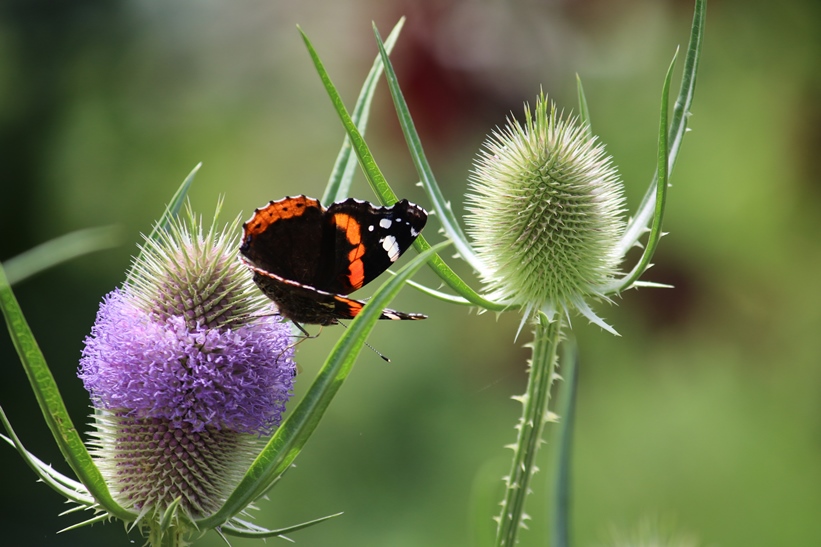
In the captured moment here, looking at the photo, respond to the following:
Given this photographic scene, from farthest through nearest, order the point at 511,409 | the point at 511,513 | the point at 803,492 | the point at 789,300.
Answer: the point at 511,409, the point at 789,300, the point at 803,492, the point at 511,513

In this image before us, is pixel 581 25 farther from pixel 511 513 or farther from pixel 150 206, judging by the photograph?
pixel 511 513

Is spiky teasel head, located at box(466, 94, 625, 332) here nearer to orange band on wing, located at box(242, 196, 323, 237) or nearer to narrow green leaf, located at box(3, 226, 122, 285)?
orange band on wing, located at box(242, 196, 323, 237)

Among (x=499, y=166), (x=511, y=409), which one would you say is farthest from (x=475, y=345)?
(x=499, y=166)

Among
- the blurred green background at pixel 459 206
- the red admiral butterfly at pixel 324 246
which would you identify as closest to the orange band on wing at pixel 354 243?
the red admiral butterfly at pixel 324 246

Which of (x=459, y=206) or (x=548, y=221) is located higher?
(x=459, y=206)

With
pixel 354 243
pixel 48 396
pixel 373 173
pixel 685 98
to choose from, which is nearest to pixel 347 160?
pixel 354 243

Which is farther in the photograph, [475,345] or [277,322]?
[475,345]

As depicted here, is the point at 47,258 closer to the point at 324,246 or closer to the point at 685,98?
the point at 324,246
